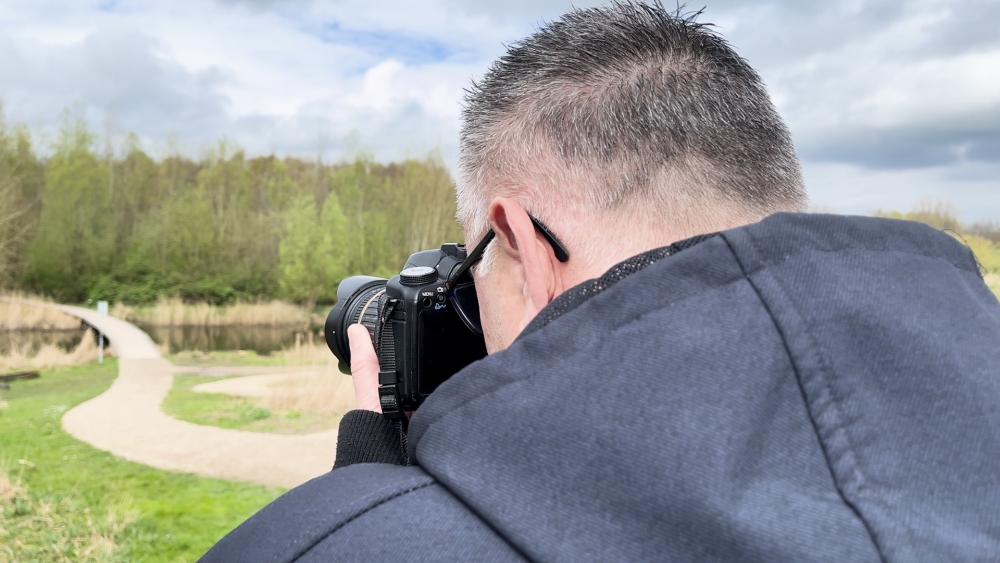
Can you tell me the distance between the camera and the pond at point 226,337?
8617 millimetres

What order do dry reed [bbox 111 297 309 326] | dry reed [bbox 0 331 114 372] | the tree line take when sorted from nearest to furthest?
1. dry reed [bbox 0 331 114 372]
2. the tree line
3. dry reed [bbox 111 297 309 326]

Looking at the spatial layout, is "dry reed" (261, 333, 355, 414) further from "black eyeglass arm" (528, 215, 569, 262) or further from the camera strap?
"black eyeglass arm" (528, 215, 569, 262)

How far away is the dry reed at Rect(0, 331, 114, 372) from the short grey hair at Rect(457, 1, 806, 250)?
586cm

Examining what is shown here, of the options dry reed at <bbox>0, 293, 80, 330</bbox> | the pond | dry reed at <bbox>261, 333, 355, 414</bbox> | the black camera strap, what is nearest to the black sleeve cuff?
the black camera strap

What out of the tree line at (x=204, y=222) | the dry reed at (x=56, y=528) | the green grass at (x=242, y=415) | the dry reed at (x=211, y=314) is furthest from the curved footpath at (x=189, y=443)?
the dry reed at (x=211, y=314)

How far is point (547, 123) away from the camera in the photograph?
59 cm

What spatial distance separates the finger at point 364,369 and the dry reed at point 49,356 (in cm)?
543

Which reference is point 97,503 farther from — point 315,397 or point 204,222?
point 204,222

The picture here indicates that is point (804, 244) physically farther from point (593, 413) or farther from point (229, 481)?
point (229, 481)

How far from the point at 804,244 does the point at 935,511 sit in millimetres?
148

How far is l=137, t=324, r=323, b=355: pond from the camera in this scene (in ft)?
28.3

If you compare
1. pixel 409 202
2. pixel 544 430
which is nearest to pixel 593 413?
pixel 544 430

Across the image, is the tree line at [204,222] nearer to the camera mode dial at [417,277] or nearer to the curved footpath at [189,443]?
the curved footpath at [189,443]

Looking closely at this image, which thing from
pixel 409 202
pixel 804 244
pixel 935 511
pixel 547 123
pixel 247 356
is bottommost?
pixel 247 356
